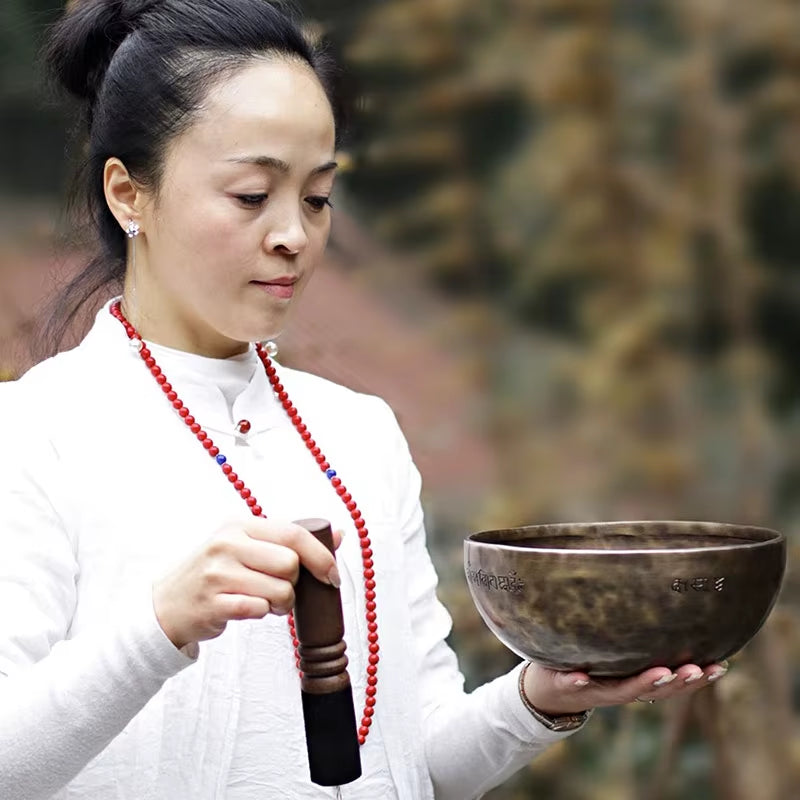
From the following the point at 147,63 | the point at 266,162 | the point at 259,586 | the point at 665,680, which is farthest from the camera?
the point at 147,63

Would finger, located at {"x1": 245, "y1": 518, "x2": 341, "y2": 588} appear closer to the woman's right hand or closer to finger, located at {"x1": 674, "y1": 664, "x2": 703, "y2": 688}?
the woman's right hand

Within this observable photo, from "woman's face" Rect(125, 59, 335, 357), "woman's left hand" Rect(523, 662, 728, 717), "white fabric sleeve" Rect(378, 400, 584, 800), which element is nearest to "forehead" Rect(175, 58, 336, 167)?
"woman's face" Rect(125, 59, 335, 357)

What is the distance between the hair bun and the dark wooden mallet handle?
0.64m

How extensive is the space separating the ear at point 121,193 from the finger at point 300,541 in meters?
0.46

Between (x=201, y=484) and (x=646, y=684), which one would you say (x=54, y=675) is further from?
(x=646, y=684)

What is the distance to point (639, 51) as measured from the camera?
3170 millimetres

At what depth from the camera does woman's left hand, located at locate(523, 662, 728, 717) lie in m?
1.37

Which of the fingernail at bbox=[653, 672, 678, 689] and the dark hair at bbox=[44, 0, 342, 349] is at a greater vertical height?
the dark hair at bbox=[44, 0, 342, 349]

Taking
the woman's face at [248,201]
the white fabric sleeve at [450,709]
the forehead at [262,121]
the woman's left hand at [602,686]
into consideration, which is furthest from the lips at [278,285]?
the woman's left hand at [602,686]

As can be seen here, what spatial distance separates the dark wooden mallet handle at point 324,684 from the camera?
4.08ft

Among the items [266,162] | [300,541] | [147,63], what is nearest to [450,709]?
[300,541]

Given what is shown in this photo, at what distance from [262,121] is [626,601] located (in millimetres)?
553

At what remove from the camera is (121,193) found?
5.23 ft

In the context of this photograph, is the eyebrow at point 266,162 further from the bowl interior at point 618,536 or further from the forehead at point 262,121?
the bowl interior at point 618,536
